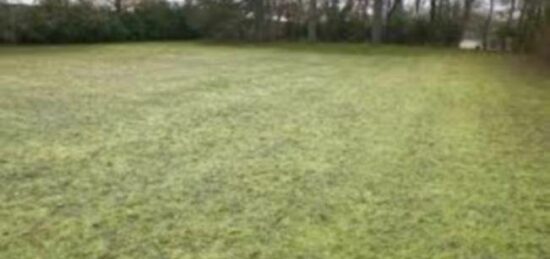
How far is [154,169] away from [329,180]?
110 centimetres

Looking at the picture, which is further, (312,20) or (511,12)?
(312,20)

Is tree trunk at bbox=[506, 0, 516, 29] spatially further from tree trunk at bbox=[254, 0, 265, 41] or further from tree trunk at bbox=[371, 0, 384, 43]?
tree trunk at bbox=[254, 0, 265, 41]

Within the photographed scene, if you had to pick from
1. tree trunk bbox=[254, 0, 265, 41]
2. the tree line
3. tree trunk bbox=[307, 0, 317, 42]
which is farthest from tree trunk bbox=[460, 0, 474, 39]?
tree trunk bbox=[254, 0, 265, 41]

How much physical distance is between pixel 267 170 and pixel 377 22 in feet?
57.9

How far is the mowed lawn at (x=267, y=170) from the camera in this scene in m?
3.09

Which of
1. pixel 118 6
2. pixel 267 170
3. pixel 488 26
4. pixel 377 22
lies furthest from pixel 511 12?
pixel 267 170

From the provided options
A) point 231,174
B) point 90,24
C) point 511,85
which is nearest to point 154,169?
point 231,174

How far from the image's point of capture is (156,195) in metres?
3.69

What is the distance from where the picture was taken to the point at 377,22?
21312 millimetres

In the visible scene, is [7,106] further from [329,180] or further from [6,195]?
[329,180]

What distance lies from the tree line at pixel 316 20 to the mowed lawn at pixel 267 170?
10671 mm

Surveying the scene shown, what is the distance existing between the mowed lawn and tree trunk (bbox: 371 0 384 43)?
12.4m

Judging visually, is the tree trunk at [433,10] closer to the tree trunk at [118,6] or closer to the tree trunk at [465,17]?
the tree trunk at [465,17]

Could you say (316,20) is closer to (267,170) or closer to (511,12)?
(511,12)
